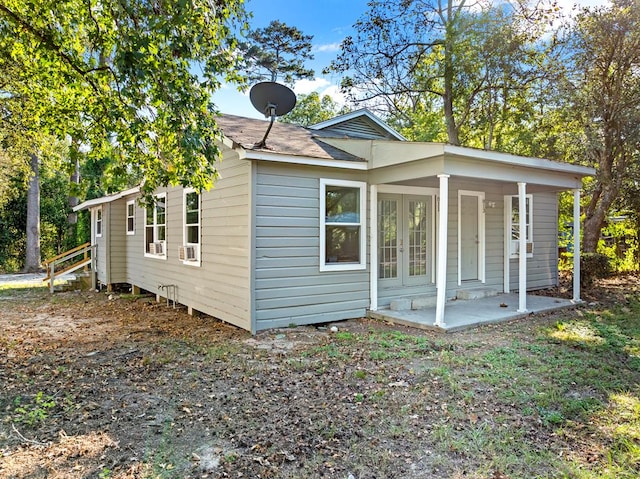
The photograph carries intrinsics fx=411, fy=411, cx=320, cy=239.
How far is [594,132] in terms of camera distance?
1104 centimetres

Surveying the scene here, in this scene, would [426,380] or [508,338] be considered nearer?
[426,380]

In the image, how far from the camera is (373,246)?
702cm

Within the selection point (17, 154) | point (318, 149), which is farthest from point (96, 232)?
point (318, 149)

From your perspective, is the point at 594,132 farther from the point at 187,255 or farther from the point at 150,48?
the point at 150,48

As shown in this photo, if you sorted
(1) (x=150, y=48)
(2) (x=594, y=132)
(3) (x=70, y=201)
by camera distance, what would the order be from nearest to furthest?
(1) (x=150, y=48) < (2) (x=594, y=132) < (3) (x=70, y=201)

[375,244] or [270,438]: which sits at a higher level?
[375,244]

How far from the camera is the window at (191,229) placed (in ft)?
24.7

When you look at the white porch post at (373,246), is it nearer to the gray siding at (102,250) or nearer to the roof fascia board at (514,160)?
the roof fascia board at (514,160)

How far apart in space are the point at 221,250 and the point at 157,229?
138 inches

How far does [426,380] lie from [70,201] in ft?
65.1

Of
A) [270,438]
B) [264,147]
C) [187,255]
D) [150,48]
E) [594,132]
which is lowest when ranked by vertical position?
[270,438]

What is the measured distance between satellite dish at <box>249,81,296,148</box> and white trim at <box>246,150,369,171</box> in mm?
329

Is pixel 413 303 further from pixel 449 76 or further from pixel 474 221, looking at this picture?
pixel 449 76

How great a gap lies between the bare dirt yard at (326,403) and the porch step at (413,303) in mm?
829
